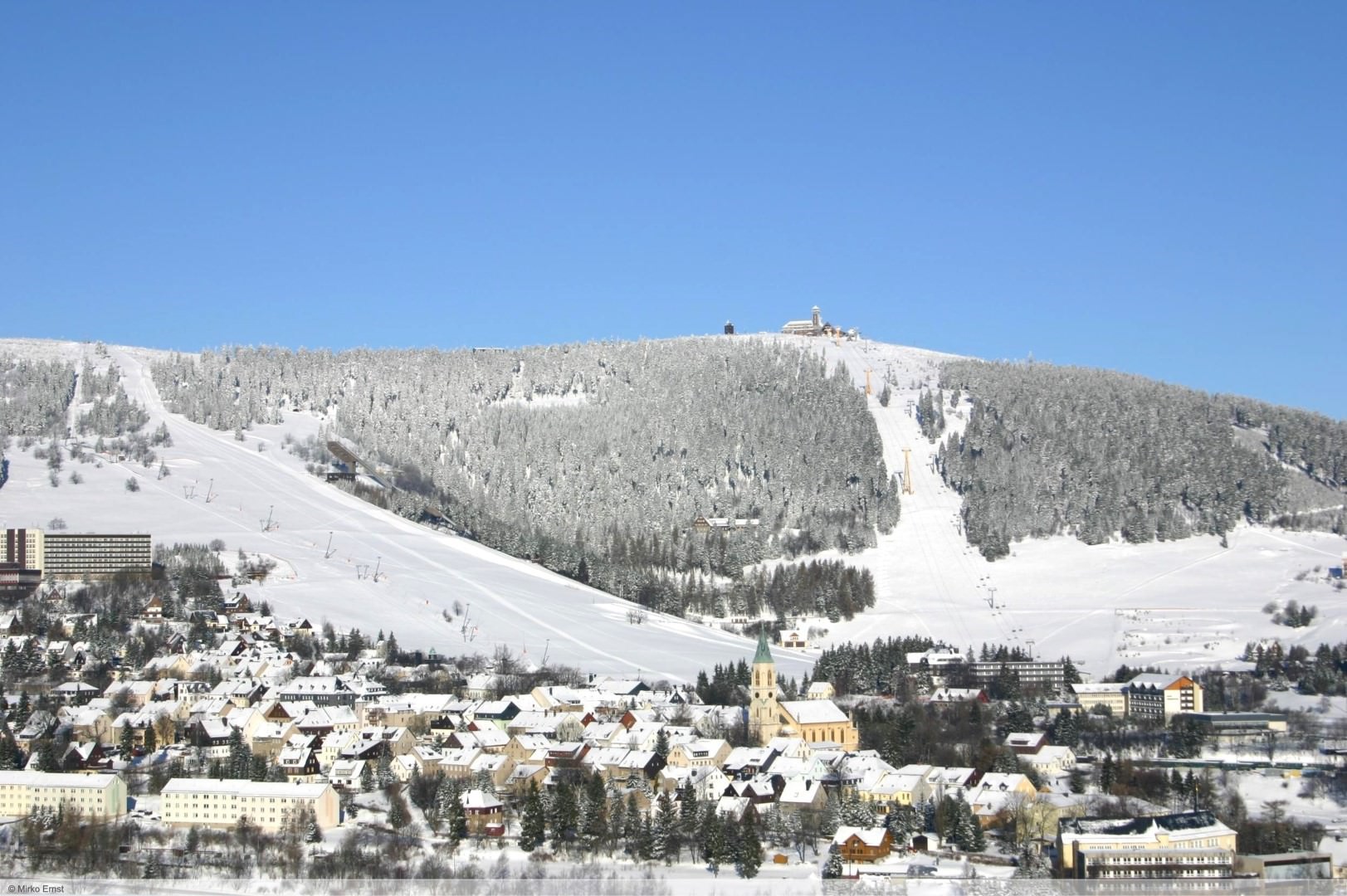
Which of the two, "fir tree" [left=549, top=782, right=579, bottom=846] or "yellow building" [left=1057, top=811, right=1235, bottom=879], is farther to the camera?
"fir tree" [left=549, top=782, right=579, bottom=846]

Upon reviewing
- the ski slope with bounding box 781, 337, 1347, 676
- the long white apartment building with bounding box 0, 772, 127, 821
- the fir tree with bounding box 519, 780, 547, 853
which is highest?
the ski slope with bounding box 781, 337, 1347, 676

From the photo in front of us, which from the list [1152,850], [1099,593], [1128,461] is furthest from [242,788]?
[1128,461]

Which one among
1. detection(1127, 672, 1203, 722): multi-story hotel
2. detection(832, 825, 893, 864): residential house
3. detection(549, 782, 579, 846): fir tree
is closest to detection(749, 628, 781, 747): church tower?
detection(1127, 672, 1203, 722): multi-story hotel

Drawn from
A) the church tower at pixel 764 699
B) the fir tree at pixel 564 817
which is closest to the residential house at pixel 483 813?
the fir tree at pixel 564 817

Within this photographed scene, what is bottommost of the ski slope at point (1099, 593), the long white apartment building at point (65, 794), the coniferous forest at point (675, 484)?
the long white apartment building at point (65, 794)

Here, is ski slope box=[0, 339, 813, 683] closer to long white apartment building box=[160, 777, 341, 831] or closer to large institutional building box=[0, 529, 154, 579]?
large institutional building box=[0, 529, 154, 579]

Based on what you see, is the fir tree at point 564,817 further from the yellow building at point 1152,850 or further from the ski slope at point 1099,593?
the ski slope at point 1099,593

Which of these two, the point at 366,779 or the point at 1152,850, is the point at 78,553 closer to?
the point at 366,779
